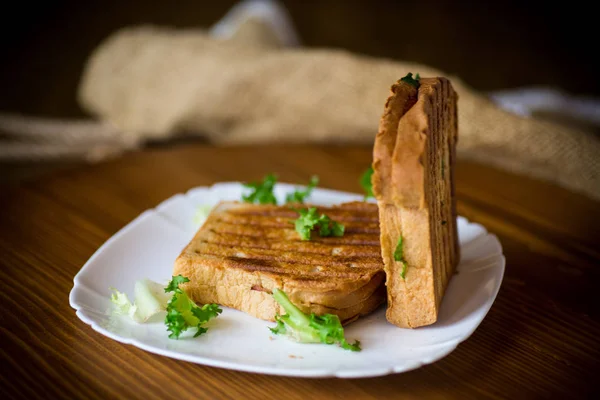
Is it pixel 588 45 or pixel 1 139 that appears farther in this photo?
pixel 588 45

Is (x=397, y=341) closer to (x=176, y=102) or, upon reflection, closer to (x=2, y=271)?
(x=2, y=271)

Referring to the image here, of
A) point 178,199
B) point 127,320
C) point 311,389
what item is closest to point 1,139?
point 178,199

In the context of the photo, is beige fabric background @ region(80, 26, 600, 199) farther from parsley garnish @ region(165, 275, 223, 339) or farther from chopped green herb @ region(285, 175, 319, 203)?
Answer: parsley garnish @ region(165, 275, 223, 339)

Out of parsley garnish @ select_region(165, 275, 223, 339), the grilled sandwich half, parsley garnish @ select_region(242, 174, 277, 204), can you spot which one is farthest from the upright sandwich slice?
parsley garnish @ select_region(242, 174, 277, 204)

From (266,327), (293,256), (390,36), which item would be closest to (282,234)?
(293,256)

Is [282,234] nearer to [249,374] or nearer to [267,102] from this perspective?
[249,374]
